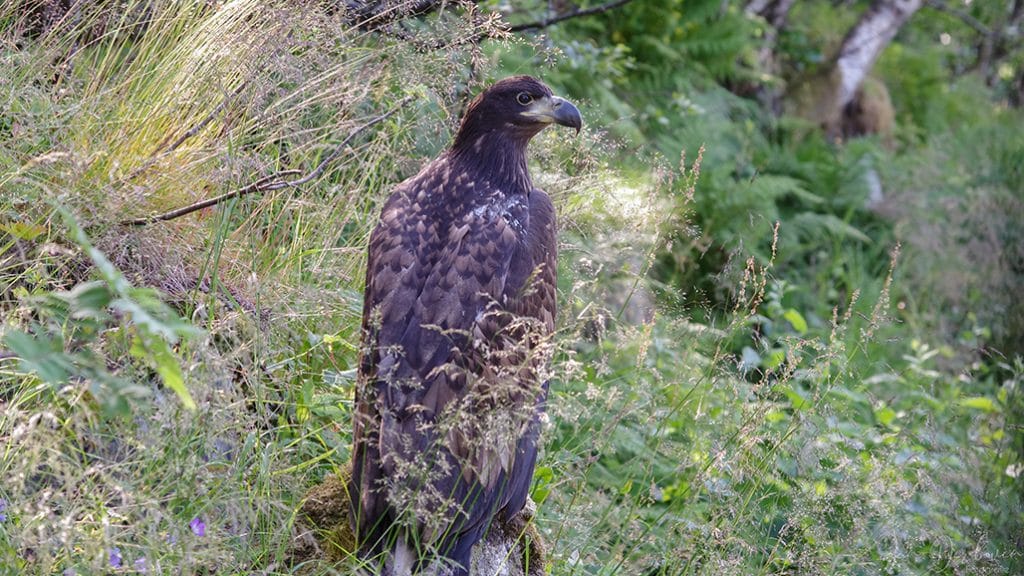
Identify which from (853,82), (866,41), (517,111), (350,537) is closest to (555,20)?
(517,111)

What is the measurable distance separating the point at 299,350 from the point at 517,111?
1.15m

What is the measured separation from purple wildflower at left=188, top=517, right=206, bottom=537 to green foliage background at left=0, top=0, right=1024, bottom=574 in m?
0.03

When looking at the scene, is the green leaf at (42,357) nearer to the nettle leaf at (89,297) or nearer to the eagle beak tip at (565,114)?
the nettle leaf at (89,297)

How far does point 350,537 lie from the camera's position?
11.2ft

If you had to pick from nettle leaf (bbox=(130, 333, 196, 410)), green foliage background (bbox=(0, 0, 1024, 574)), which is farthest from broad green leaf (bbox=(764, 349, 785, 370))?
nettle leaf (bbox=(130, 333, 196, 410))

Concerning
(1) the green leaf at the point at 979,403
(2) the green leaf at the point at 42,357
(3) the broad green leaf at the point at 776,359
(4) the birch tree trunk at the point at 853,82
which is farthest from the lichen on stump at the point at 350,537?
(4) the birch tree trunk at the point at 853,82

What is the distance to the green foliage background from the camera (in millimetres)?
2816

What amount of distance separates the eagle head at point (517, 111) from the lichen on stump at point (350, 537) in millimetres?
1292

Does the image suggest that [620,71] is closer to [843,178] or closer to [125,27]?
[125,27]

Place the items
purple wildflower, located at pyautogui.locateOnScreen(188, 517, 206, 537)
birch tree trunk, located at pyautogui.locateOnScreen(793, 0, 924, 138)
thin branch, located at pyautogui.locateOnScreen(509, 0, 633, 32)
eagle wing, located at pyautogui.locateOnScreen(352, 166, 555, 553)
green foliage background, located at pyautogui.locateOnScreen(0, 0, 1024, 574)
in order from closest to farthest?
green foliage background, located at pyautogui.locateOnScreen(0, 0, 1024, 574)
purple wildflower, located at pyautogui.locateOnScreen(188, 517, 206, 537)
eagle wing, located at pyautogui.locateOnScreen(352, 166, 555, 553)
thin branch, located at pyautogui.locateOnScreen(509, 0, 633, 32)
birch tree trunk, located at pyautogui.locateOnScreen(793, 0, 924, 138)

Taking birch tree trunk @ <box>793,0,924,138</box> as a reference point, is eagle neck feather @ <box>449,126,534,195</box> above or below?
above

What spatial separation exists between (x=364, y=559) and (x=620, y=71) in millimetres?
3682

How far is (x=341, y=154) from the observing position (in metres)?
4.49

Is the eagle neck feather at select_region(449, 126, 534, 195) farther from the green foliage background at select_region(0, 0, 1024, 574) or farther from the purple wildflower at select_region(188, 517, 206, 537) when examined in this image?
the purple wildflower at select_region(188, 517, 206, 537)
